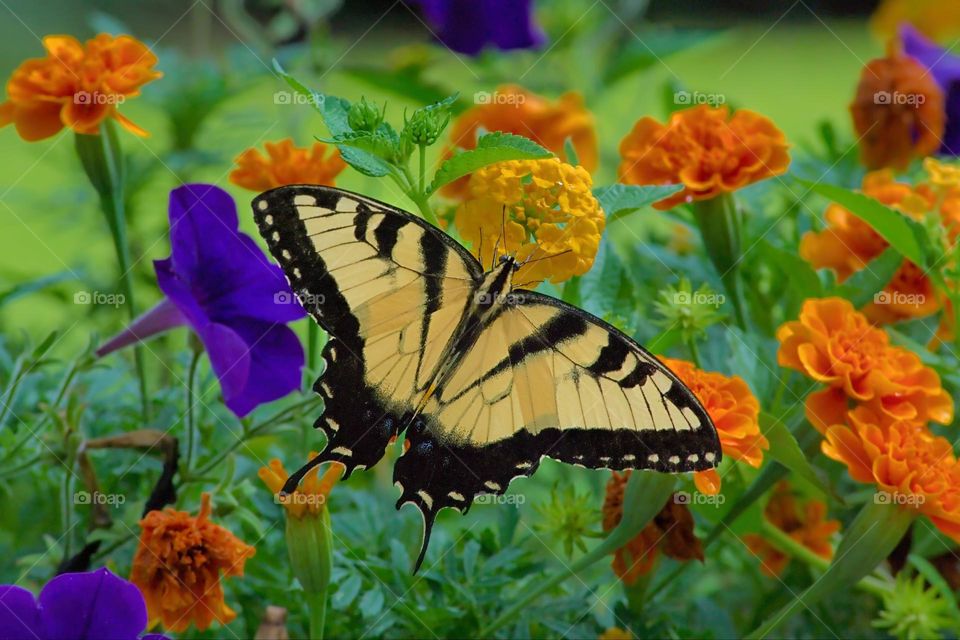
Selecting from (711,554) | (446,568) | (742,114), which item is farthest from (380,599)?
(742,114)

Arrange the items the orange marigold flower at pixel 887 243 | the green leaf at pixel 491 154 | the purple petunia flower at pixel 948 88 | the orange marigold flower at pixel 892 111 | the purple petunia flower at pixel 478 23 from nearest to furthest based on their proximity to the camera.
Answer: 1. the green leaf at pixel 491 154
2. the orange marigold flower at pixel 887 243
3. the orange marigold flower at pixel 892 111
4. the purple petunia flower at pixel 948 88
5. the purple petunia flower at pixel 478 23

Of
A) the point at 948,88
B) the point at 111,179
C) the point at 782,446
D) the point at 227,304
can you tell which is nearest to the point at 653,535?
the point at 782,446

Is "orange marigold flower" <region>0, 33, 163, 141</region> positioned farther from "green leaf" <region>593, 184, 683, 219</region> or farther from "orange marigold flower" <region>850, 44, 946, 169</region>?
"orange marigold flower" <region>850, 44, 946, 169</region>

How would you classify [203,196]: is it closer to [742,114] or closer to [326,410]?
[326,410]

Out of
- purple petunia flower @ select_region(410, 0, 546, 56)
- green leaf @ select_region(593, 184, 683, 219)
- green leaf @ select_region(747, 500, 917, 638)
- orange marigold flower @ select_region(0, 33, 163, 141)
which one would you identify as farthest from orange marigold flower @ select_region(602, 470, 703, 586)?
purple petunia flower @ select_region(410, 0, 546, 56)

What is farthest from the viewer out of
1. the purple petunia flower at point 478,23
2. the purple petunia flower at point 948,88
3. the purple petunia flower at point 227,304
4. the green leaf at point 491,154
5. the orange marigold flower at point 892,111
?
the purple petunia flower at point 478,23

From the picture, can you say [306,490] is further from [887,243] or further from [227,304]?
[887,243]

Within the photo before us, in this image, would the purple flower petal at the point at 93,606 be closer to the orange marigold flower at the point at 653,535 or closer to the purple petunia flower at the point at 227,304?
the purple petunia flower at the point at 227,304

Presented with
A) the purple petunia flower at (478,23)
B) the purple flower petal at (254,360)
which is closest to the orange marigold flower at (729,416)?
the purple flower petal at (254,360)
